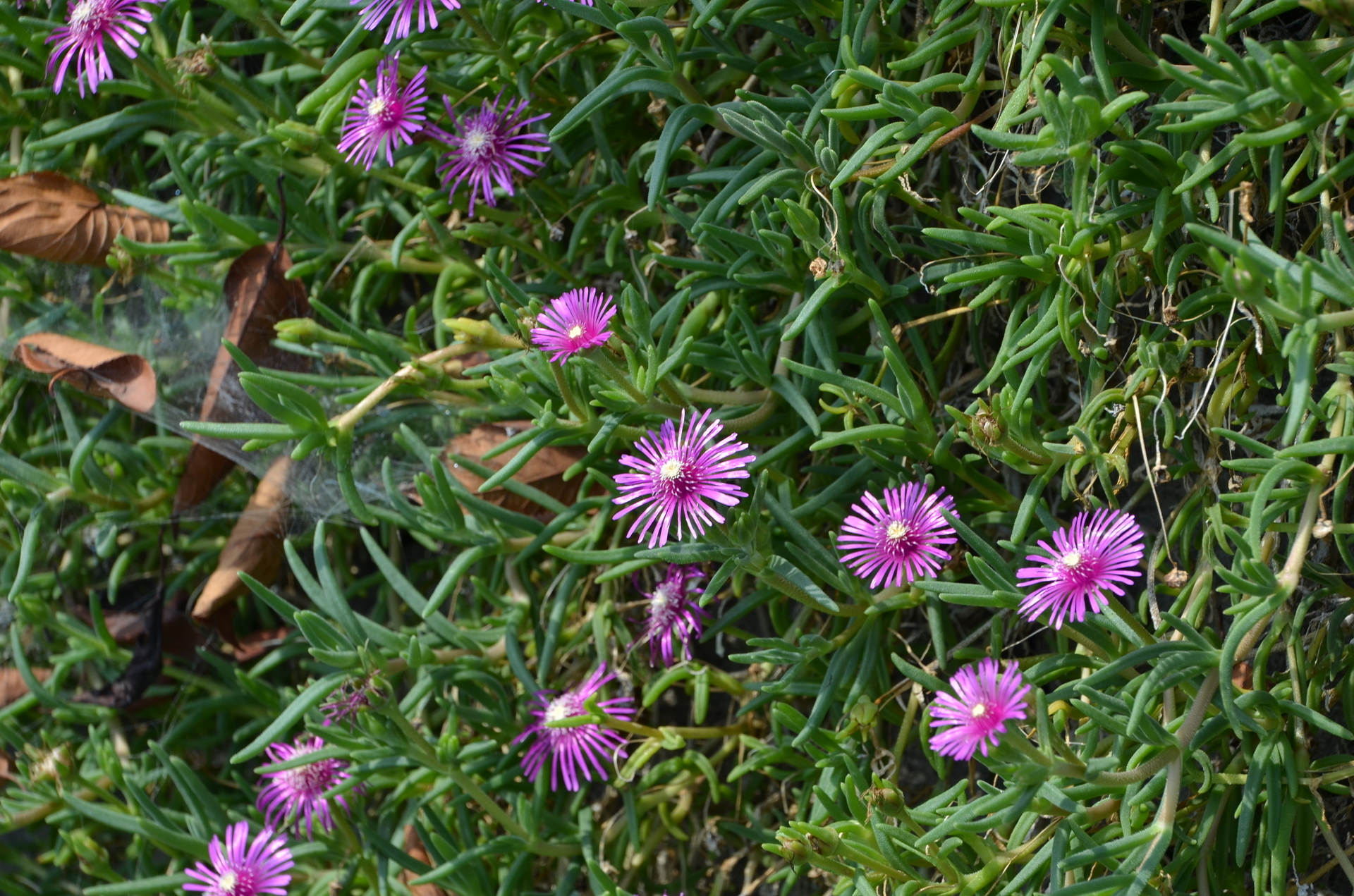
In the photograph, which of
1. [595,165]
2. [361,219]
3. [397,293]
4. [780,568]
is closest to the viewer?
[780,568]

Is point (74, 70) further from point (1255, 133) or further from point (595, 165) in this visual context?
point (1255, 133)

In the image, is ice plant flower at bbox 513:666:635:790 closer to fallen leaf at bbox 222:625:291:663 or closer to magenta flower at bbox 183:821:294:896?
magenta flower at bbox 183:821:294:896

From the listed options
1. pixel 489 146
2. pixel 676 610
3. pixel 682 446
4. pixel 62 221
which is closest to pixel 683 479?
pixel 682 446

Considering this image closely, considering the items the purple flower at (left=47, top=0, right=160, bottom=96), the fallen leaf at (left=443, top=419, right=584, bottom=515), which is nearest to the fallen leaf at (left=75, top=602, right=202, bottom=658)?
the fallen leaf at (left=443, top=419, right=584, bottom=515)

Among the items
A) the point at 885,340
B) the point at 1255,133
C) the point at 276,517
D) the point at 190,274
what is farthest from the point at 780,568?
the point at 190,274

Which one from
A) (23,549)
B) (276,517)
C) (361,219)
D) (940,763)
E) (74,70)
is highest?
(74,70)

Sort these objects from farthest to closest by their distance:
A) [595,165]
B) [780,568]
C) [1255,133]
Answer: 1. [595,165]
2. [780,568]
3. [1255,133]
